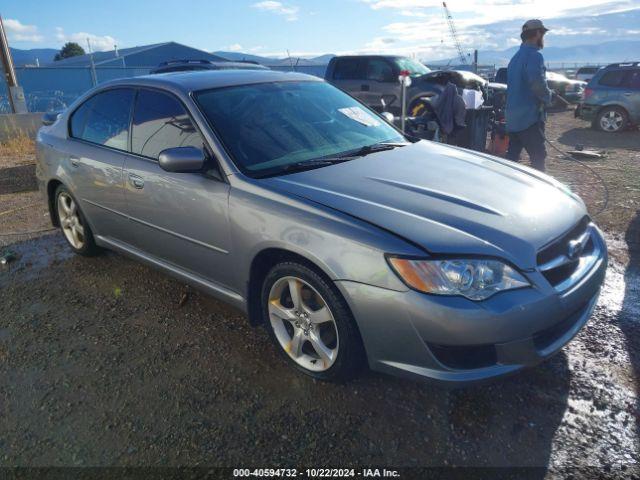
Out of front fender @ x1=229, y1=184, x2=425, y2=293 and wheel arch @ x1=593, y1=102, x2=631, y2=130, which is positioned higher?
front fender @ x1=229, y1=184, x2=425, y2=293

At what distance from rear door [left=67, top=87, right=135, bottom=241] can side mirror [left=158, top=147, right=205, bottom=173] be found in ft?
2.87

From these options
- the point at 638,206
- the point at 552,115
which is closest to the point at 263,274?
the point at 638,206

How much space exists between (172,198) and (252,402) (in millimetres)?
1355

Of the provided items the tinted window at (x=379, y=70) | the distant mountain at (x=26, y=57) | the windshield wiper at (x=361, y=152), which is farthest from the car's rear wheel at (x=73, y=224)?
the distant mountain at (x=26, y=57)

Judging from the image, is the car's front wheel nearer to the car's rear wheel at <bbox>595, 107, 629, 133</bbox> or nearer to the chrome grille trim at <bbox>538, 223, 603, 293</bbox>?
the chrome grille trim at <bbox>538, 223, 603, 293</bbox>

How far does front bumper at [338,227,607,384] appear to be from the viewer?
2.04 m

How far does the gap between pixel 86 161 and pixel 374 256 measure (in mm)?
2728

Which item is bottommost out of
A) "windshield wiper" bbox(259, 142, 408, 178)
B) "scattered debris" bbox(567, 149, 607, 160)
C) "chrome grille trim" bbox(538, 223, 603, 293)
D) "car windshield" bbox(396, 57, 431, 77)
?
"scattered debris" bbox(567, 149, 607, 160)

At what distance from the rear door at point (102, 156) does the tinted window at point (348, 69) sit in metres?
9.12

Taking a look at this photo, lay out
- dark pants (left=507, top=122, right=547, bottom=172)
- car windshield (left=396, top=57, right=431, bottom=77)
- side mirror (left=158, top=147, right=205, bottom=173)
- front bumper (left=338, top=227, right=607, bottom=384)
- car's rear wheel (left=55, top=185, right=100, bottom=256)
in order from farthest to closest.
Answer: car windshield (left=396, top=57, right=431, bottom=77) → dark pants (left=507, top=122, right=547, bottom=172) → car's rear wheel (left=55, top=185, right=100, bottom=256) → side mirror (left=158, top=147, right=205, bottom=173) → front bumper (left=338, top=227, right=607, bottom=384)

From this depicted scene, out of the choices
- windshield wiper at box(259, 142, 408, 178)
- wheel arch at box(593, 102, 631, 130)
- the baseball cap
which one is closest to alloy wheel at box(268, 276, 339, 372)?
windshield wiper at box(259, 142, 408, 178)

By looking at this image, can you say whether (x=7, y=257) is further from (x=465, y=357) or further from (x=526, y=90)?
(x=526, y=90)

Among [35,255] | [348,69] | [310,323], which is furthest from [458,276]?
[348,69]

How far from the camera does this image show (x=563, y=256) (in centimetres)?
236
